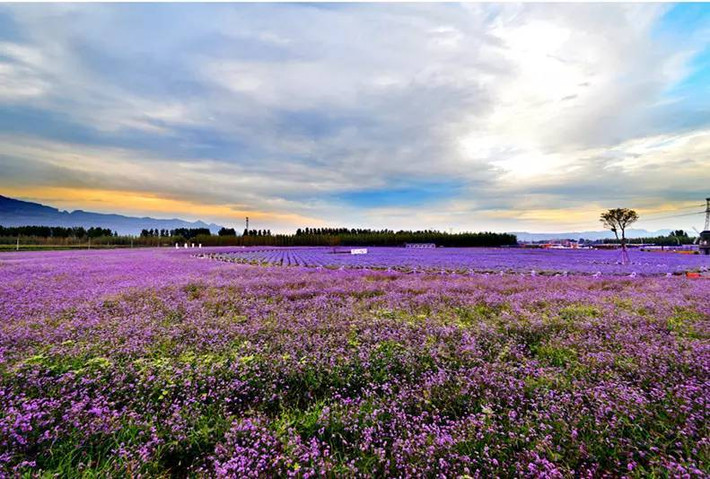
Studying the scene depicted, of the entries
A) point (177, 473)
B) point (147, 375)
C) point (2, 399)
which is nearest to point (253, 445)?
point (177, 473)

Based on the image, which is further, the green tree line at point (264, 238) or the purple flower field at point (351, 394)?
the green tree line at point (264, 238)

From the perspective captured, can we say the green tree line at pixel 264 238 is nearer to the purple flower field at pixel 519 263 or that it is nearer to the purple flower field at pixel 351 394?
the purple flower field at pixel 519 263

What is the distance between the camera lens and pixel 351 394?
12.8 feet

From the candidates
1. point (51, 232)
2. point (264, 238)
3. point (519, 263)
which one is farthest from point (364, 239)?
point (51, 232)

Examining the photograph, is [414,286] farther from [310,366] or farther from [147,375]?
[147,375]

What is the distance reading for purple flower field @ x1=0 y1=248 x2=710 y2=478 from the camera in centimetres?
255

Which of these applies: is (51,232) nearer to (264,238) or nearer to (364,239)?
(264,238)

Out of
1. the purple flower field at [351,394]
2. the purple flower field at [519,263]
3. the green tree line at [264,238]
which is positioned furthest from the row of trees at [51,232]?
the purple flower field at [351,394]

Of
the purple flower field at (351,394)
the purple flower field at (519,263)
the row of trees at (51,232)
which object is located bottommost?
the purple flower field at (351,394)

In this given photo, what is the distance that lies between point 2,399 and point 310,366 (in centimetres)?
317

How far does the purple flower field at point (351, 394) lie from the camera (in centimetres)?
255

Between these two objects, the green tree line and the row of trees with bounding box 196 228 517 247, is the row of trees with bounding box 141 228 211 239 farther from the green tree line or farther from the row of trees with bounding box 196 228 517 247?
the row of trees with bounding box 196 228 517 247

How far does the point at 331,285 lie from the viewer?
12055 mm

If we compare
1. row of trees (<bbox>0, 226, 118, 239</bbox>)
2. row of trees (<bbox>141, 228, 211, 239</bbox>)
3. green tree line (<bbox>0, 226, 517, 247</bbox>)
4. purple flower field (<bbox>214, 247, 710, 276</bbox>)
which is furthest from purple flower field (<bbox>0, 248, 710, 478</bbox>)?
row of trees (<bbox>0, 226, 118, 239</bbox>)
